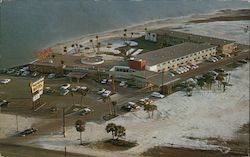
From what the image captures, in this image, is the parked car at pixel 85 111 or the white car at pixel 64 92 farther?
the white car at pixel 64 92

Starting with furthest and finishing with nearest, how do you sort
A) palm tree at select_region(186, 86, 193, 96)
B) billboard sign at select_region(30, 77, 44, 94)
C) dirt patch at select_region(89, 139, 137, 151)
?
palm tree at select_region(186, 86, 193, 96) < billboard sign at select_region(30, 77, 44, 94) < dirt patch at select_region(89, 139, 137, 151)

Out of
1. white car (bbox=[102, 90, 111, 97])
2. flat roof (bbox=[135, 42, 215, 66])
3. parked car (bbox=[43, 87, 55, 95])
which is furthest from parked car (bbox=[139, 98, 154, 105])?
parked car (bbox=[43, 87, 55, 95])

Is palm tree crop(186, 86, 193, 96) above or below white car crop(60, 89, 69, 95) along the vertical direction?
above

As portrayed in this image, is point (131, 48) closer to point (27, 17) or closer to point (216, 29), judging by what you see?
point (216, 29)

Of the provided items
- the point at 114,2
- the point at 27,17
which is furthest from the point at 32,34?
the point at 114,2

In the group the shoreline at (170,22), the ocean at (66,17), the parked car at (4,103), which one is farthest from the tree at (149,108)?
the shoreline at (170,22)

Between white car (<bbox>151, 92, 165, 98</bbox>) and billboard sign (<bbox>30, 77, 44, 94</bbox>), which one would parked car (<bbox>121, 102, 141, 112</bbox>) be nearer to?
white car (<bbox>151, 92, 165, 98</bbox>)

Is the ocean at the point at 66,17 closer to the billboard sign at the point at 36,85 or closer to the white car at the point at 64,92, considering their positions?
the white car at the point at 64,92

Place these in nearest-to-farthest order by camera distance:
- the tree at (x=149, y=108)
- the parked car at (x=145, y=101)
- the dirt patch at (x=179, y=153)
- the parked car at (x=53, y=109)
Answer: the dirt patch at (x=179, y=153), the tree at (x=149, y=108), the parked car at (x=53, y=109), the parked car at (x=145, y=101)
